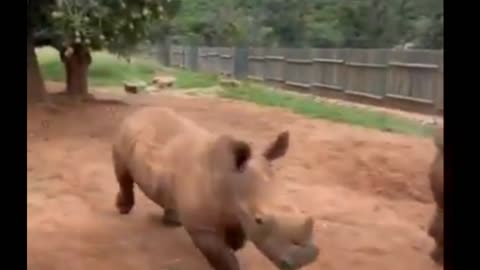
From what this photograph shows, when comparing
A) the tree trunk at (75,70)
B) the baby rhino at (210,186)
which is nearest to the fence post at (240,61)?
the baby rhino at (210,186)

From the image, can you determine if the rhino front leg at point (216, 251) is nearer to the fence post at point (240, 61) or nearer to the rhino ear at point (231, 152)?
the rhino ear at point (231, 152)

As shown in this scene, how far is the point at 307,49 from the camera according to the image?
1439mm

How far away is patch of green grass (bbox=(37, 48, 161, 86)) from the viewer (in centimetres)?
145

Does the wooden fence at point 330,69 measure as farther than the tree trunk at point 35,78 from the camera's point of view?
Yes

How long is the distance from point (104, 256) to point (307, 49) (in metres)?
0.59

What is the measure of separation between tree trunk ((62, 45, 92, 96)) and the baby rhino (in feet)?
0.42

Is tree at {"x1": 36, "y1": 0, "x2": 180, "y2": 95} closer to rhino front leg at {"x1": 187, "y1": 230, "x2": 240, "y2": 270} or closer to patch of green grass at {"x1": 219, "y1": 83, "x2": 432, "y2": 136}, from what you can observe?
patch of green grass at {"x1": 219, "y1": 83, "x2": 432, "y2": 136}

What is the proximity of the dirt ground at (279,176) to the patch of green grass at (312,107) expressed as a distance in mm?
21

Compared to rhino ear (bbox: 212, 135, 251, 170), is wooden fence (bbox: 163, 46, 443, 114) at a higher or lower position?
higher

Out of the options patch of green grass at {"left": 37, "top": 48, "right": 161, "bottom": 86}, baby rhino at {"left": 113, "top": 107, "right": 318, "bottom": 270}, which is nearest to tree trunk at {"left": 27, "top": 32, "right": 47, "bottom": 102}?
patch of green grass at {"left": 37, "top": 48, "right": 161, "bottom": 86}

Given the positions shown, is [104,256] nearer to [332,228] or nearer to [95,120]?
[95,120]

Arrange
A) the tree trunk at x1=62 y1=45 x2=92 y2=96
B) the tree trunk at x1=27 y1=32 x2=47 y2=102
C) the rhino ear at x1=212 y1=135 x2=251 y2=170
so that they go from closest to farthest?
the tree trunk at x1=27 y1=32 x2=47 y2=102 < the rhino ear at x1=212 y1=135 x2=251 y2=170 < the tree trunk at x1=62 y1=45 x2=92 y2=96

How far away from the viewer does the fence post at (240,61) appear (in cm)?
145

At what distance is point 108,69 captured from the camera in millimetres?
1507
